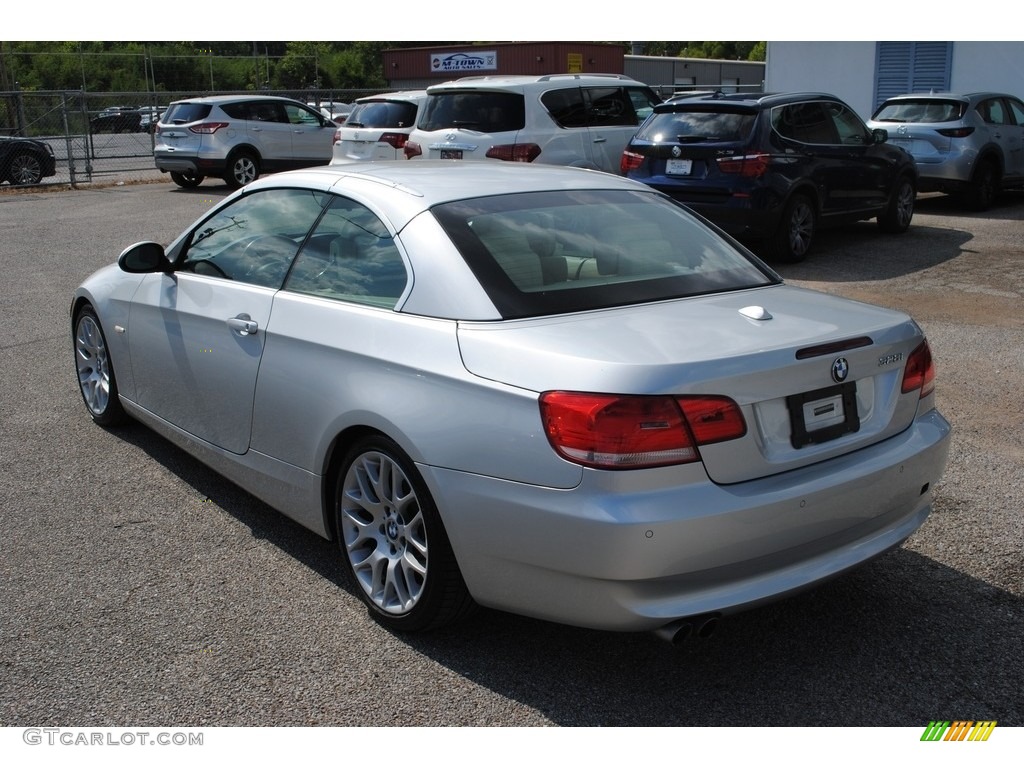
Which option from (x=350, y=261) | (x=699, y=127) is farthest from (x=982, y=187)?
(x=350, y=261)

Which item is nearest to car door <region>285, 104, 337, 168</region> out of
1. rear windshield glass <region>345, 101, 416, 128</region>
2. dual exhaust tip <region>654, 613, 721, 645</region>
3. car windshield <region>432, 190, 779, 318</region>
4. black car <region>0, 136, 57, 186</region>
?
black car <region>0, 136, 57, 186</region>

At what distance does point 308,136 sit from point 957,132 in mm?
12479

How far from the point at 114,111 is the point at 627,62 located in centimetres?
2423

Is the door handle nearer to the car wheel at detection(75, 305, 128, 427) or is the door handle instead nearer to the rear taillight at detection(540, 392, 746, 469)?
the car wheel at detection(75, 305, 128, 427)

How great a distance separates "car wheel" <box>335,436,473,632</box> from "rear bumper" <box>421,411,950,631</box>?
12cm

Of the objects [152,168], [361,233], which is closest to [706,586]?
[361,233]

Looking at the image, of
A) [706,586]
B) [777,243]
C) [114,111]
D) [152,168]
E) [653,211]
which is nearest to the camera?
[706,586]

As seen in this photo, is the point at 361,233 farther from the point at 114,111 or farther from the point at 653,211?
the point at 114,111

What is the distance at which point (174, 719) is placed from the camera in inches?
128

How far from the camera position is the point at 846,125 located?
1209 centimetres

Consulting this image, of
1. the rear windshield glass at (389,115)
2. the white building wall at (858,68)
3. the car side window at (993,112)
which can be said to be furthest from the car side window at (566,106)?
the white building wall at (858,68)

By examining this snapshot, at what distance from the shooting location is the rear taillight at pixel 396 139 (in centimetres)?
1442

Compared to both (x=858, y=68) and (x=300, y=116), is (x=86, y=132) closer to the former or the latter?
(x=300, y=116)

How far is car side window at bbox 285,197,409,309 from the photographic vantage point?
3918 mm
